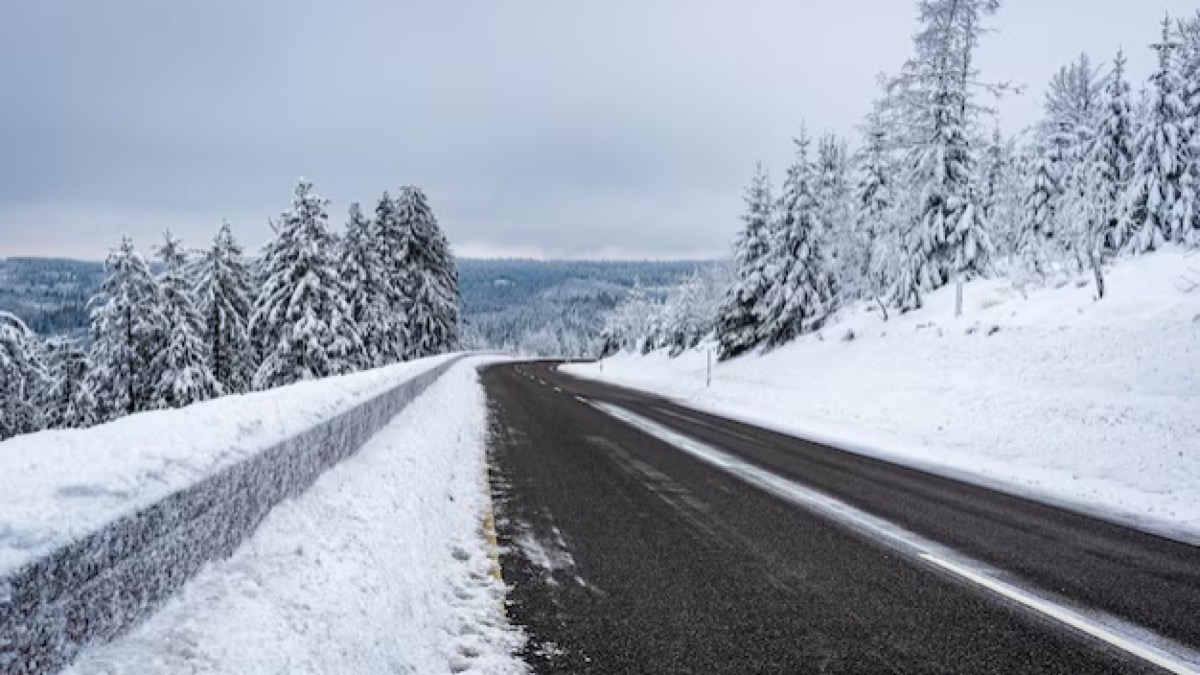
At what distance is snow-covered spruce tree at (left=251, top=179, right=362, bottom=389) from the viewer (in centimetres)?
3403

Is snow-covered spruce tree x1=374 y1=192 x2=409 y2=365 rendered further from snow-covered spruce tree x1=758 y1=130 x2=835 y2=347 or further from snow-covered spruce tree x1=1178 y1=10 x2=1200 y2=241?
snow-covered spruce tree x1=1178 y1=10 x2=1200 y2=241

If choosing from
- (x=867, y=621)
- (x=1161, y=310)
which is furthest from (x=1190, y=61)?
(x=867, y=621)

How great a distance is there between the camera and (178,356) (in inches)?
1198

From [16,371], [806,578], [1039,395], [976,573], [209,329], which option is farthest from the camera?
[209,329]

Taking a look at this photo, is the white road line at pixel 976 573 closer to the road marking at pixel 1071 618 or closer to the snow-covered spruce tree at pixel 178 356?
the road marking at pixel 1071 618

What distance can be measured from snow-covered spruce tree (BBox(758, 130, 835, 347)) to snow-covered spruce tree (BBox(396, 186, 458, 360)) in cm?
2692

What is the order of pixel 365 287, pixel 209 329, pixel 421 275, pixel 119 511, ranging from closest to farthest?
1. pixel 119 511
2. pixel 209 329
3. pixel 365 287
4. pixel 421 275

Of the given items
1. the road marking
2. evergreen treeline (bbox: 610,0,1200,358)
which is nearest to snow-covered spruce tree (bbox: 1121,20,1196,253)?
evergreen treeline (bbox: 610,0,1200,358)

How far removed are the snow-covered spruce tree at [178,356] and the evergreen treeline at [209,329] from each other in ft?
0.18

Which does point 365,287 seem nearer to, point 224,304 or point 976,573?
point 224,304

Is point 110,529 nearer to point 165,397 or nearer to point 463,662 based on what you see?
point 463,662

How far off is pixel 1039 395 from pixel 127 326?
32.9 meters

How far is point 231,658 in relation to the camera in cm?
301

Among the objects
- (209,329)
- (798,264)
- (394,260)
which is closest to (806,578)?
(798,264)
